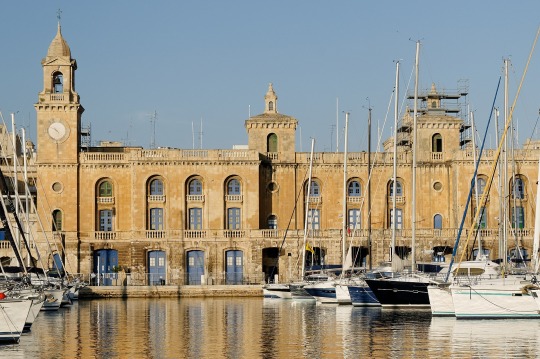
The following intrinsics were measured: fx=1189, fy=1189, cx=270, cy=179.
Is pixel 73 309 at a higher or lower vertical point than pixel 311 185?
lower

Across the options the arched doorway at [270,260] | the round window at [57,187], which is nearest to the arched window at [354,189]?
the arched doorway at [270,260]

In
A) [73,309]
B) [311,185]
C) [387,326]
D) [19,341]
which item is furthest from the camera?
[311,185]

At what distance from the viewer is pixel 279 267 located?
7694 cm

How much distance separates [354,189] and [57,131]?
20.6 metres

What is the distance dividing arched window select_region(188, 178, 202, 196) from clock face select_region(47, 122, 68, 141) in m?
8.98

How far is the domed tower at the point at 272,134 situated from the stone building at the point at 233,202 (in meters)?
0.07

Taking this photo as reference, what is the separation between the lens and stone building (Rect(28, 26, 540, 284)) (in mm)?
77562

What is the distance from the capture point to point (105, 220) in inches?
3169

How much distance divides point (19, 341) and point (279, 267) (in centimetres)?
3751

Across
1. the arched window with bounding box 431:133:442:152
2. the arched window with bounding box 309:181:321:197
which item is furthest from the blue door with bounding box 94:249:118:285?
the arched window with bounding box 431:133:442:152

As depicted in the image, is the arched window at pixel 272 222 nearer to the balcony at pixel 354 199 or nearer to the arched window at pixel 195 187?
the balcony at pixel 354 199

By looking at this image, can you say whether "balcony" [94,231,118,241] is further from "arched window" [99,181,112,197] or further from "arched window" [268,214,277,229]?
"arched window" [268,214,277,229]

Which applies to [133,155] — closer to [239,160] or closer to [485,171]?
[239,160]

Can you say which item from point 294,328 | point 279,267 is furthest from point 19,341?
point 279,267
